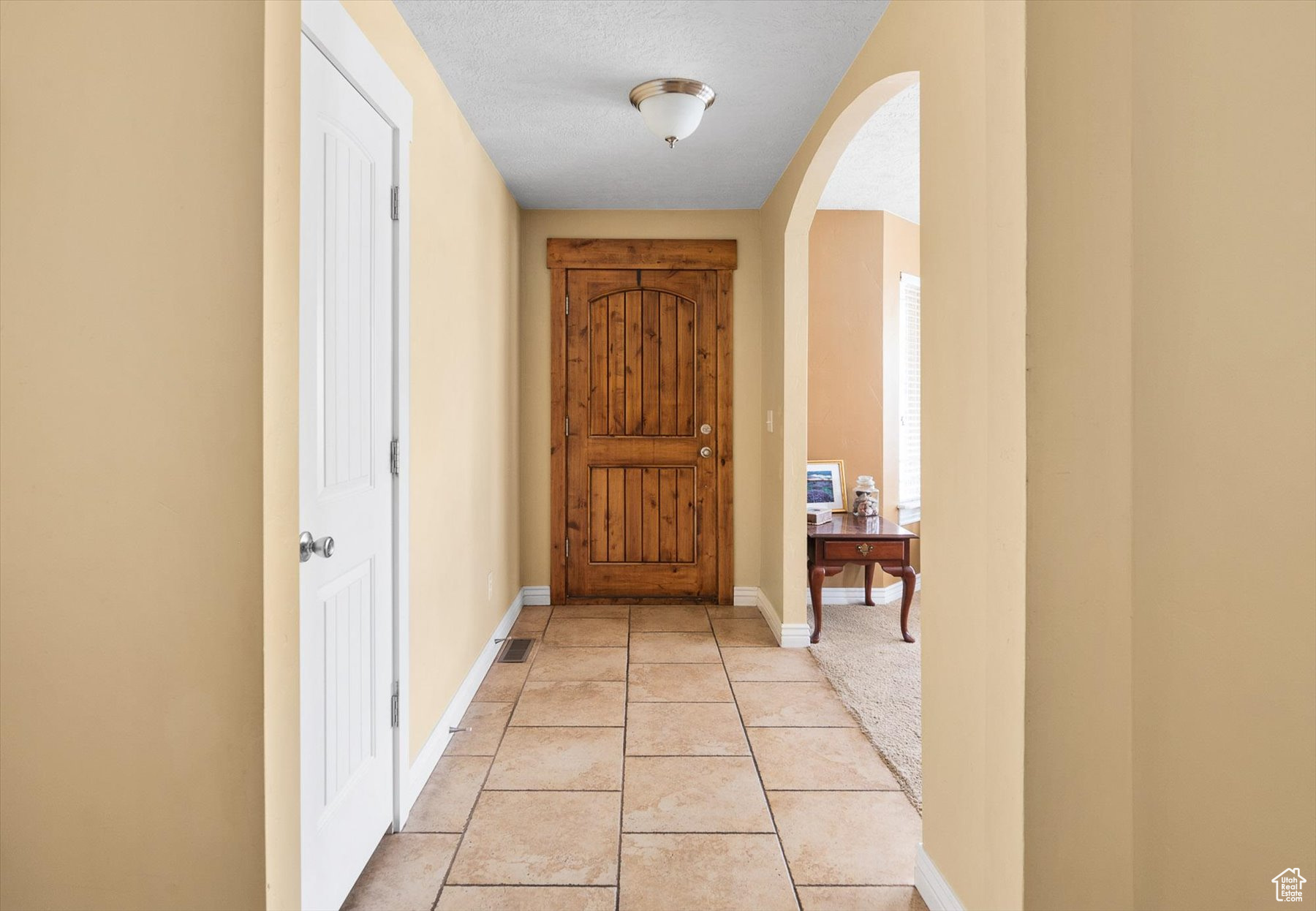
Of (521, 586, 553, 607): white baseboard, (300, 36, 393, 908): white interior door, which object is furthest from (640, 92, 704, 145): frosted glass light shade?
(521, 586, 553, 607): white baseboard

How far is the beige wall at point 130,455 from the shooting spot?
4.16ft

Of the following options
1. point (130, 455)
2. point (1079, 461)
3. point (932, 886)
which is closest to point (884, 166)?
point (1079, 461)

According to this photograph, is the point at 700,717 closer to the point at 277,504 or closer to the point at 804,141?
the point at 277,504

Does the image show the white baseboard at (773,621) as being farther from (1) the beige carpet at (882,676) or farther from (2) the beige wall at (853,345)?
(2) the beige wall at (853,345)

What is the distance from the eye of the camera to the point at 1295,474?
88cm

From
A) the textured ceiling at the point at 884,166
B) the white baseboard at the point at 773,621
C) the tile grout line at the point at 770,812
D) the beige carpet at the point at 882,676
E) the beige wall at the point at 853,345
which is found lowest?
the tile grout line at the point at 770,812

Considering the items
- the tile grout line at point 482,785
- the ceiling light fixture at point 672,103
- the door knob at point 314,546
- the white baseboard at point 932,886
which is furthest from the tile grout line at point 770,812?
the ceiling light fixture at point 672,103

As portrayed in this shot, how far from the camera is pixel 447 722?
Result: 8.72 feet

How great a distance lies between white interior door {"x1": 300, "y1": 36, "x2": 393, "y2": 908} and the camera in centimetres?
151

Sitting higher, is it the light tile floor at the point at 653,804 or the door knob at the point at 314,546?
the door knob at the point at 314,546

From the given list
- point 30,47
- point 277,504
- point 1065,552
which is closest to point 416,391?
point 277,504

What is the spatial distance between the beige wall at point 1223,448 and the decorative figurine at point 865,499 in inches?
124

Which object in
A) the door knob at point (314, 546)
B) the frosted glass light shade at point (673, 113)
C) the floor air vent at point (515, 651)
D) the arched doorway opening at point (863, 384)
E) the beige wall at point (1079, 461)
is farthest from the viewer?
the arched doorway opening at point (863, 384)

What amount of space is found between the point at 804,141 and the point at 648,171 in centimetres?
84
